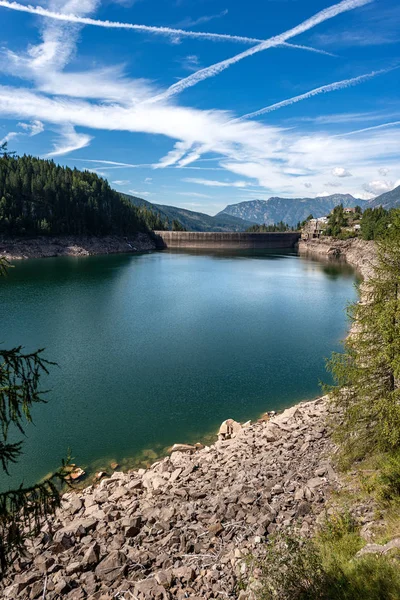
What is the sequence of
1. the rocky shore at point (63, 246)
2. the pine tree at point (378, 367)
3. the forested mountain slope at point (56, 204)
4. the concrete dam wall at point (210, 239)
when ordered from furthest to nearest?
the concrete dam wall at point (210, 239)
the forested mountain slope at point (56, 204)
the rocky shore at point (63, 246)
the pine tree at point (378, 367)

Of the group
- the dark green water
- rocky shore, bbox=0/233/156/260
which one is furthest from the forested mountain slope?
the dark green water

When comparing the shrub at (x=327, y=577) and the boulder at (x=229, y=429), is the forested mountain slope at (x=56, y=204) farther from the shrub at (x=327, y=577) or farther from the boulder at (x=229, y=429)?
the shrub at (x=327, y=577)

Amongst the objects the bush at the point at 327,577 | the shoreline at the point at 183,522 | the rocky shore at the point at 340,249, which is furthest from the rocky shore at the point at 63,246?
the bush at the point at 327,577

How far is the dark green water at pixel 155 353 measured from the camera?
2000 centimetres

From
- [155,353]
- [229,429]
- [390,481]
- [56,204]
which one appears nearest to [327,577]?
[390,481]

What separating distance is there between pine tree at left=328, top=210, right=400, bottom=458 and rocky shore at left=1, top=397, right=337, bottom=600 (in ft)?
6.25

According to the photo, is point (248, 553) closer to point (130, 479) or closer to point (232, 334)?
point (130, 479)

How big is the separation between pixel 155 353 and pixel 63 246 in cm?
8915

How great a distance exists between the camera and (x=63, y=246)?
364 feet

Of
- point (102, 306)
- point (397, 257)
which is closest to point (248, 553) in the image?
point (397, 257)

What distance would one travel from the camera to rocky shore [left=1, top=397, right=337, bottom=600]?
29.6 ft

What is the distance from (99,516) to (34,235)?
108 meters

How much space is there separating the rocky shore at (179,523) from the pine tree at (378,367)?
75.0 inches

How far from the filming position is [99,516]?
1202 centimetres
